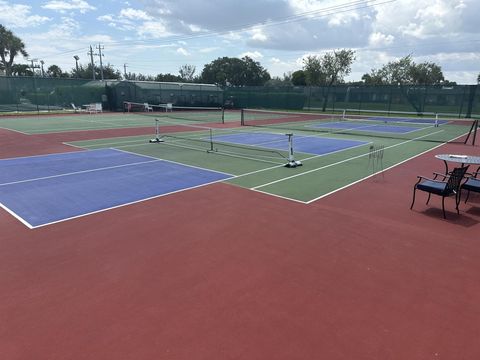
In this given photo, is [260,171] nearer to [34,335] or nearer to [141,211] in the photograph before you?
[141,211]

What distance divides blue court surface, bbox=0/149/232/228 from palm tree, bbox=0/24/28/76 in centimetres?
6568

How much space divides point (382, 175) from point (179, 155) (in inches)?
308

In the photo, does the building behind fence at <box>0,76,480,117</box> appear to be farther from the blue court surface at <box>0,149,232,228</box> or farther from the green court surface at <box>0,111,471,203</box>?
the blue court surface at <box>0,149,232,228</box>

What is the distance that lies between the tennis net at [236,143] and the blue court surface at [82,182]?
115 inches

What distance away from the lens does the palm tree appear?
209 feet

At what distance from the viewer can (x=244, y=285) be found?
15.8 feet

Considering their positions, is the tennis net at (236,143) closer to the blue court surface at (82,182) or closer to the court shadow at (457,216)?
the blue court surface at (82,182)

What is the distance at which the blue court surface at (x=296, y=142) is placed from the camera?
1588 centimetres

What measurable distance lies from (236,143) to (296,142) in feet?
10.3

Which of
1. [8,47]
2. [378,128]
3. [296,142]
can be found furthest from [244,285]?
[8,47]

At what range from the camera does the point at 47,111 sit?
39.5 metres

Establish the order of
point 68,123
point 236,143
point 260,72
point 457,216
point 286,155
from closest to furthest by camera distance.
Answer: point 457,216
point 286,155
point 236,143
point 68,123
point 260,72

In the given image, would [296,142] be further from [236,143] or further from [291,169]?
[291,169]

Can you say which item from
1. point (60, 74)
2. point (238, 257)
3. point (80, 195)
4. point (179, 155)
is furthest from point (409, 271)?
point (60, 74)
